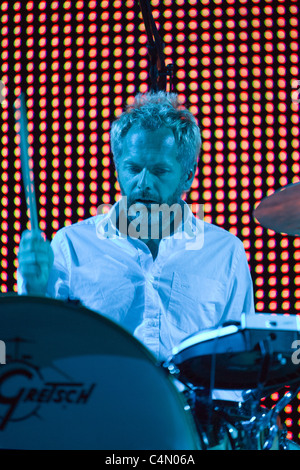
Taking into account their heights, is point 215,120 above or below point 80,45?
below

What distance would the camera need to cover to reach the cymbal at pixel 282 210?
1379 mm

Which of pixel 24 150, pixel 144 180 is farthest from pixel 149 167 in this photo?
pixel 24 150

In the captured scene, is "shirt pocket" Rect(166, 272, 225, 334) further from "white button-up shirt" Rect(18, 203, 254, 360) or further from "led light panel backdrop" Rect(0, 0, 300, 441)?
"led light panel backdrop" Rect(0, 0, 300, 441)

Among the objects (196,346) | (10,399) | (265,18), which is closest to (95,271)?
(196,346)

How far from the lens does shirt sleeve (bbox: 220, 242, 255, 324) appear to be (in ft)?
6.13

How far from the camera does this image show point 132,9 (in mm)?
2531

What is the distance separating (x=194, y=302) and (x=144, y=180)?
44cm

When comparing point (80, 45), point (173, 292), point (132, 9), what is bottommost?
point (173, 292)

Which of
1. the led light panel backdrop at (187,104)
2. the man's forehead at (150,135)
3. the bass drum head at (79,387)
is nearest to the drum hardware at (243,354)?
the bass drum head at (79,387)

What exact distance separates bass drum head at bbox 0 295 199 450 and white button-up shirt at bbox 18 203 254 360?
761 millimetres

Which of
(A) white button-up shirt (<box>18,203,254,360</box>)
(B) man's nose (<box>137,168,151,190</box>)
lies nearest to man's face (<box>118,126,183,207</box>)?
(B) man's nose (<box>137,168,151,190</box>)

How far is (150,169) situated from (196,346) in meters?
0.82
